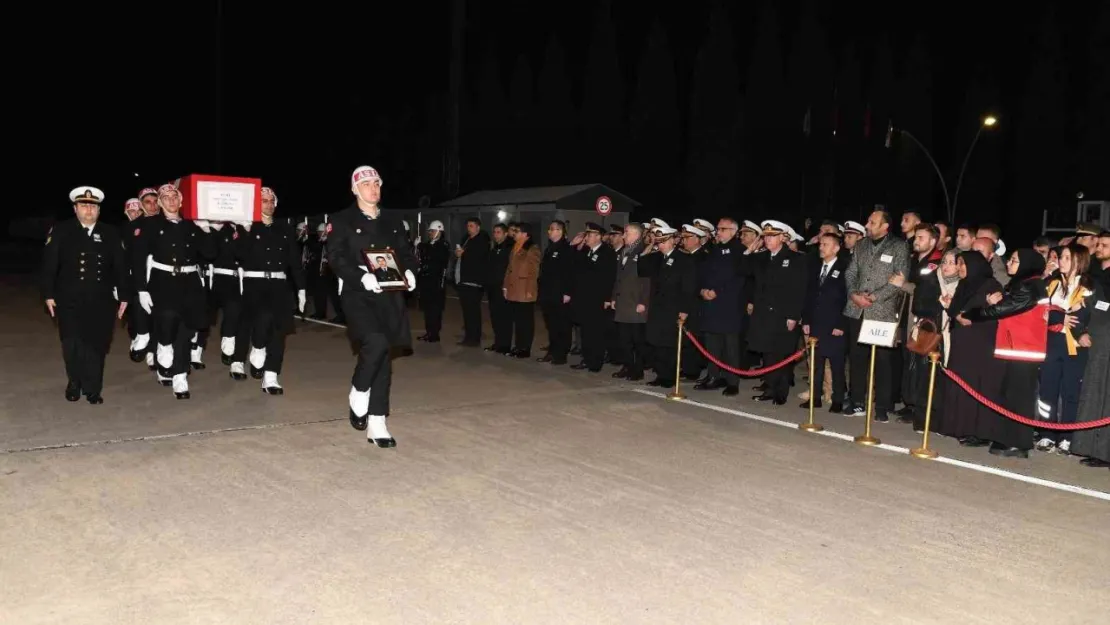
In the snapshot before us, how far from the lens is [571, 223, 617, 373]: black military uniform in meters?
12.3

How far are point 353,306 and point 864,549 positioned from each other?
14.1 feet

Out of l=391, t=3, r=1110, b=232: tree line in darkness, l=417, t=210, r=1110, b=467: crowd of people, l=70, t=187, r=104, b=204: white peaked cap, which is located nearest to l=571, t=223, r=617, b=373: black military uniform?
l=417, t=210, r=1110, b=467: crowd of people

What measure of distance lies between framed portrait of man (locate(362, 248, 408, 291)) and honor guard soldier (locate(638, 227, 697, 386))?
436cm

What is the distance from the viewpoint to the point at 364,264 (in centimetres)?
778

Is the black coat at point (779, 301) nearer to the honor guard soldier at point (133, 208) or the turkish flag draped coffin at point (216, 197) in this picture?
the turkish flag draped coffin at point (216, 197)

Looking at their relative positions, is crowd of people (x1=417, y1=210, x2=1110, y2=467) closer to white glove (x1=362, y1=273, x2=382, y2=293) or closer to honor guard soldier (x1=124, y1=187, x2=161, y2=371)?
white glove (x1=362, y1=273, x2=382, y2=293)

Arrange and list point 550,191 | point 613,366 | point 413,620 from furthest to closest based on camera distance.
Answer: point 550,191
point 613,366
point 413,620

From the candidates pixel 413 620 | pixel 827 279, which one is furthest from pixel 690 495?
pixel 827 279

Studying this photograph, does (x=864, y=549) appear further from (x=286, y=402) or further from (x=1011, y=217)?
(x=1011, y=217)

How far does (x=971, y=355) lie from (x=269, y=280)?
6.96m

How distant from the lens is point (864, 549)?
543 cm

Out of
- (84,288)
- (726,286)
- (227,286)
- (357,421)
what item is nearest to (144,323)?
(227,286)

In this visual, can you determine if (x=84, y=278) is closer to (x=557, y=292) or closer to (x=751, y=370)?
(x=557, y=292)

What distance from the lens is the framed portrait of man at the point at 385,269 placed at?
762 cm
